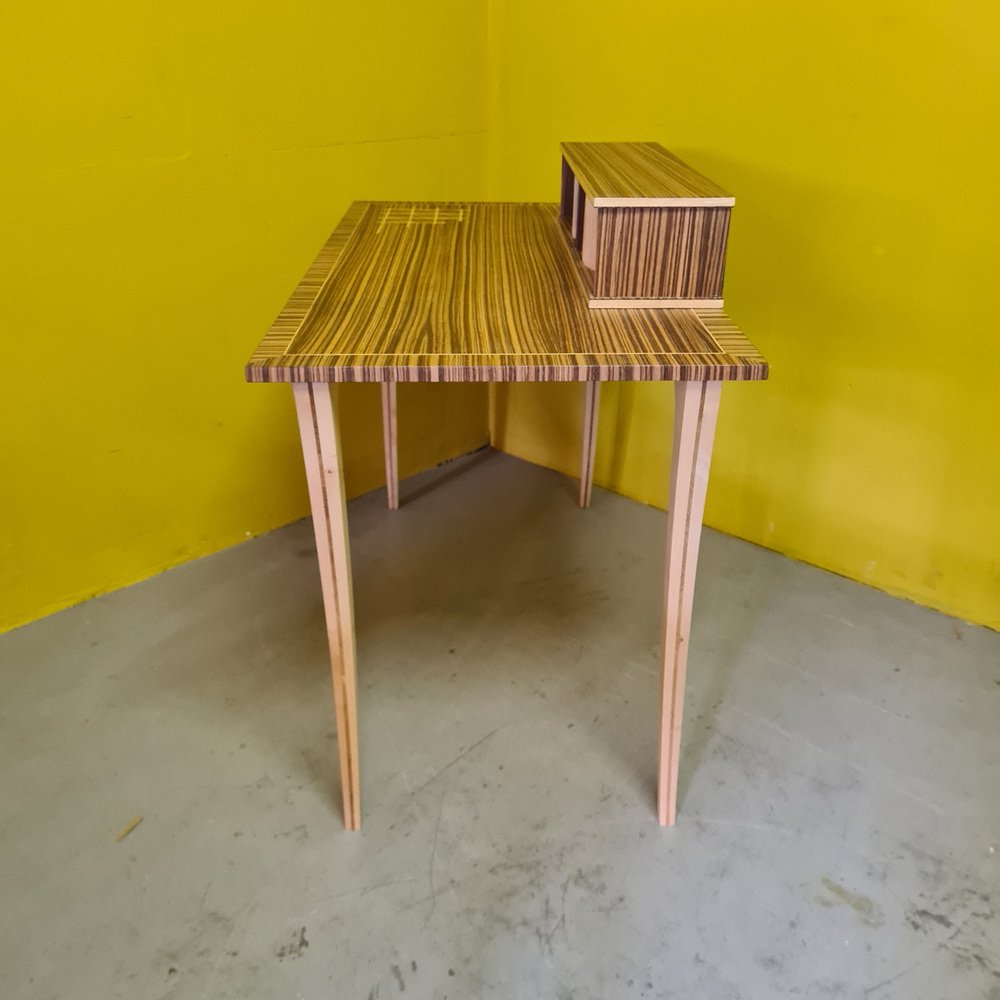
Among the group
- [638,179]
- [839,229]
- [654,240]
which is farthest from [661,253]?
[839,229]

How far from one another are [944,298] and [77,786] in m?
1.48

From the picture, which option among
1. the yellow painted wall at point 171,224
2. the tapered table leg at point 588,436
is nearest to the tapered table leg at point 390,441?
the yellow painted wall at point 171,224

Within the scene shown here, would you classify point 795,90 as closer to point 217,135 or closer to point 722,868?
point 217,135

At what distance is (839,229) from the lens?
146cm

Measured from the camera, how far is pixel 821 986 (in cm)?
94

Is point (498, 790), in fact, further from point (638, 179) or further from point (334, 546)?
point (638, 179)

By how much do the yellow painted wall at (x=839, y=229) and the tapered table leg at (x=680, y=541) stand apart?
635mm

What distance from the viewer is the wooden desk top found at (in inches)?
33.3

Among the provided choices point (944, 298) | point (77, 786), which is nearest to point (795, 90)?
point (944, 298)

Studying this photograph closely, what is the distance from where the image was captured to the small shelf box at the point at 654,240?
0.94 metres

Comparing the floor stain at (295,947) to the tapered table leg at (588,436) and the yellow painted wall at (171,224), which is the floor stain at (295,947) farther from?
the tapered table leg at (588,436)

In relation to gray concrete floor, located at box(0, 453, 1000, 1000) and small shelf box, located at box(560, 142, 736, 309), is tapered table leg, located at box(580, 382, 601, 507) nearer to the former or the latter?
gray concrete floor, located at box(0, 453, 1000, 1000)

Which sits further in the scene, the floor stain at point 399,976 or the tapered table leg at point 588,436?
the tapered table leg at point 588,436

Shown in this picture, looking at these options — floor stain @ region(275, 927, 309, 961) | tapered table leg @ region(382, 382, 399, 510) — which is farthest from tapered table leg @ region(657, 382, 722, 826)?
tapered table leg @ region(382, 382, 399, 510)
